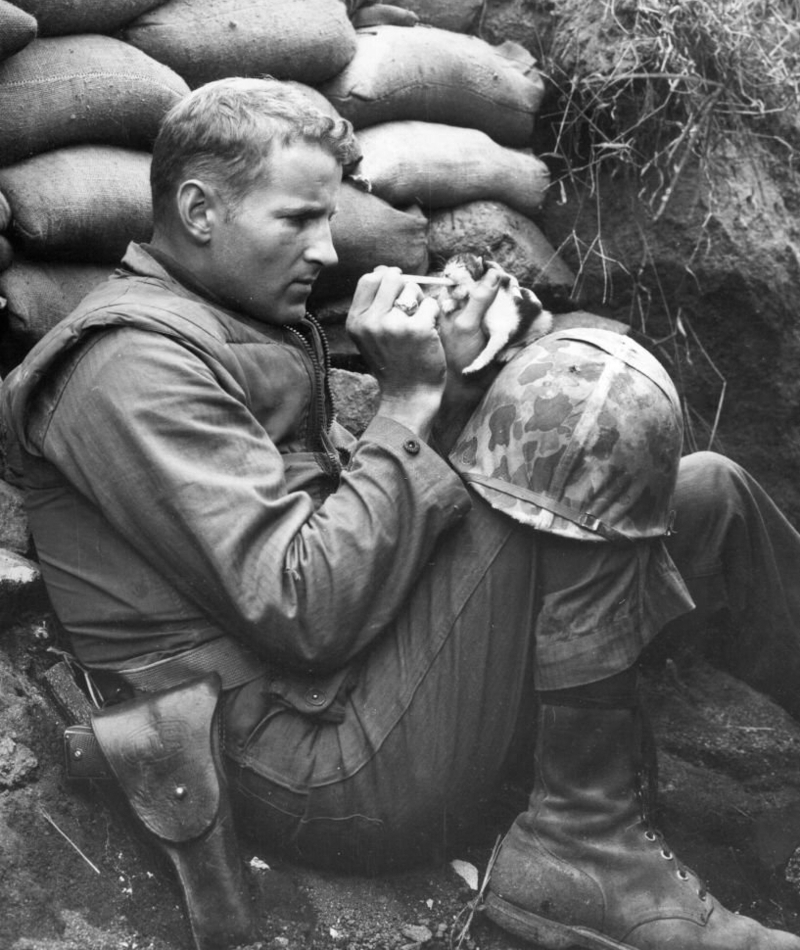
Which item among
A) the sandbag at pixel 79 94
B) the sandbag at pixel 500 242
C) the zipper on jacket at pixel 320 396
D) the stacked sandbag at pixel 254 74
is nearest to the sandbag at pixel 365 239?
the stacked sandbag at pixel 254 74

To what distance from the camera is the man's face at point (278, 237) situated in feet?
6.94

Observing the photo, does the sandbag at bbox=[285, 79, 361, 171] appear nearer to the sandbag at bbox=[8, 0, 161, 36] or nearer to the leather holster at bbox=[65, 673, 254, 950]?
the sandbag at bbox=[8, 0, 161, 36]

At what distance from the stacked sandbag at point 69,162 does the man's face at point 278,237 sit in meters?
0.57

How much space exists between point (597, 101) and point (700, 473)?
60.6 inches

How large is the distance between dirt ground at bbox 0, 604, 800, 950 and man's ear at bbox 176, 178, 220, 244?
0.74m

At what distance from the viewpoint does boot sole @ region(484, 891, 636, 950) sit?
2059mm

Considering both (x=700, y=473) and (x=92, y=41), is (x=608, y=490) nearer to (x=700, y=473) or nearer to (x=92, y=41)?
(x=700, y=473)

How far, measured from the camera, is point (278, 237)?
6.99 ft

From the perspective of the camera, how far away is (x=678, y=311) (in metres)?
3.40

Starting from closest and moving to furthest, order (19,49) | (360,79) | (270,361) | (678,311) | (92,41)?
(270,361), (19,49), (92,41), (360,79), (678,311)

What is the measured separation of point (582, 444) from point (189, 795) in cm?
83

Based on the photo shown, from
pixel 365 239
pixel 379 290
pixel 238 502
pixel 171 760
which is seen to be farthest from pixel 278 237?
pixel 365 239

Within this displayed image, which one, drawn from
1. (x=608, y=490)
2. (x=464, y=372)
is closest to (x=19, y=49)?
(x=464, y=372)

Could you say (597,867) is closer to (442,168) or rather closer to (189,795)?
(189,795)
